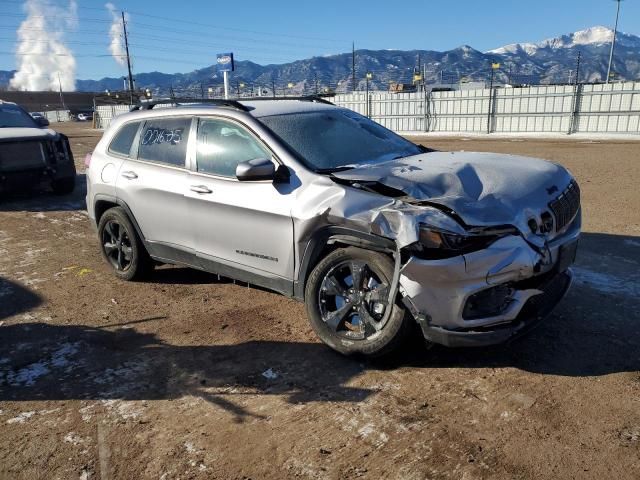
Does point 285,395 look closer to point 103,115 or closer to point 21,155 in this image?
point 21,155

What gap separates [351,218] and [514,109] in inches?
1014

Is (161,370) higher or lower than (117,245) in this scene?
lower

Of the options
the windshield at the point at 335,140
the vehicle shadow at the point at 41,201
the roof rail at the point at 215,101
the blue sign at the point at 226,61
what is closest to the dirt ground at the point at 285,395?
the windshield at the point at 335,140

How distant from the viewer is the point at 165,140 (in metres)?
4.81

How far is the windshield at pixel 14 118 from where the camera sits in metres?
10.1

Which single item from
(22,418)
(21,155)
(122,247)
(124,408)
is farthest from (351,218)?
(21,155)

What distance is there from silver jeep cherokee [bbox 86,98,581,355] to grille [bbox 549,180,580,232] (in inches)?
0.9

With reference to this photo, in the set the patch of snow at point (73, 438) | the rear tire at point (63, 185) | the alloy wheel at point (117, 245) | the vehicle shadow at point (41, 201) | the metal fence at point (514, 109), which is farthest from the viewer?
the metal fence at point (514, 109)

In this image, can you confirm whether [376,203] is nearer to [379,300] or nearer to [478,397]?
[379,300]

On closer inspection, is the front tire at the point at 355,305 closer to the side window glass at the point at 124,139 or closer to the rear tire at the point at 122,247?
the rear tire at the point at 122,247

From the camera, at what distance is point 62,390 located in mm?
3311

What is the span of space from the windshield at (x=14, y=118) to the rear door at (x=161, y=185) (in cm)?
664

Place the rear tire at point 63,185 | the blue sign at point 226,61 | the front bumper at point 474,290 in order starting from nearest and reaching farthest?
the front bumper at point 474,290
the rear tire at point 63,185
the blue sign at point 226,61

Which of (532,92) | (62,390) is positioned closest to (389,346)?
(62,390)
